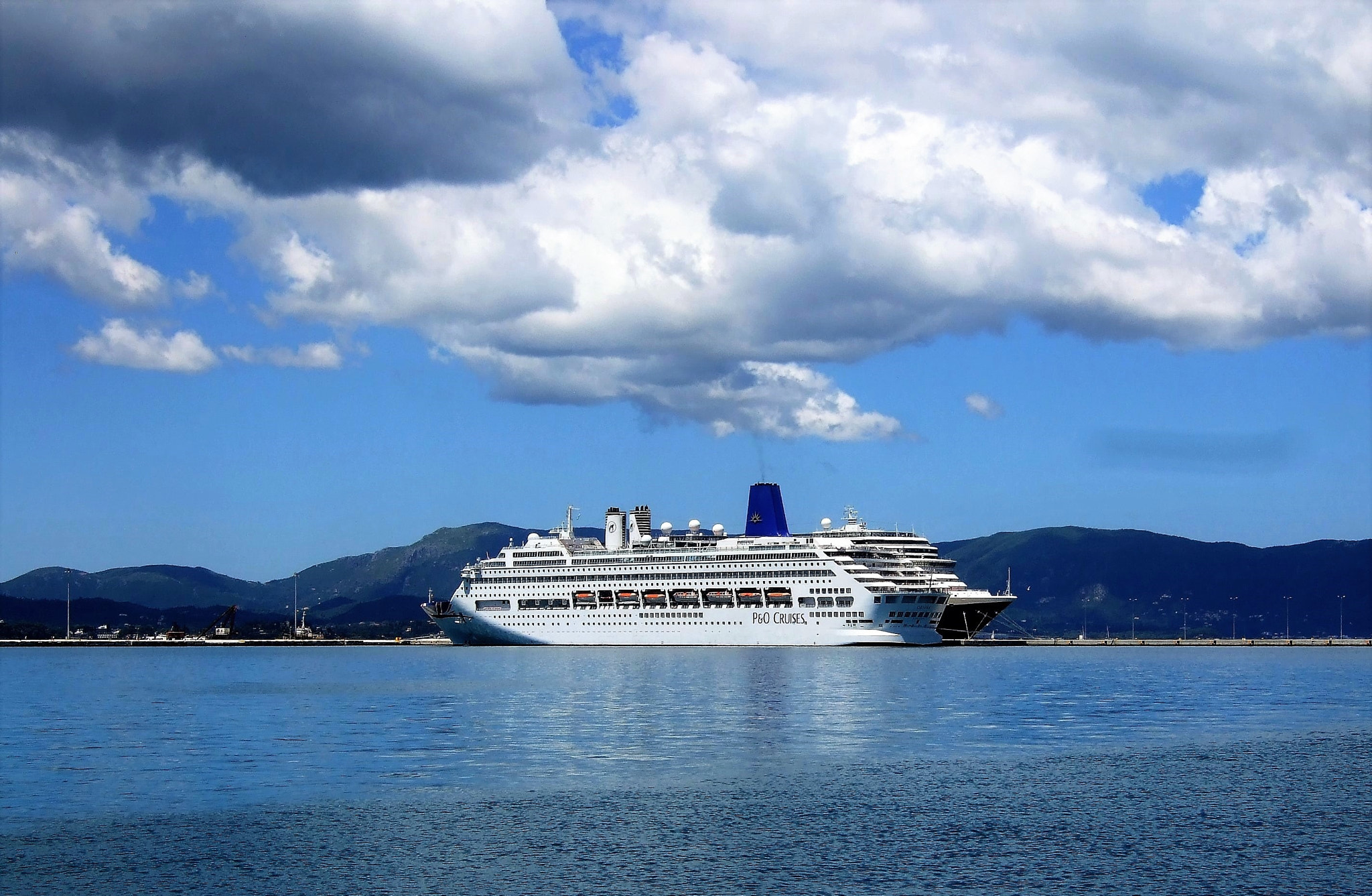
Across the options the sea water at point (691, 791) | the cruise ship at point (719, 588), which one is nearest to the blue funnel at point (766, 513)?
the cruise ship at point (719, 588)

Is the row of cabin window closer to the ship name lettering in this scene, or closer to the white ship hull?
the white ship hull

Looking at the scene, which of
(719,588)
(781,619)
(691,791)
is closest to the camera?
(691,791)

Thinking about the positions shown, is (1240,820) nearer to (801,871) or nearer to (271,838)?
(801,871)

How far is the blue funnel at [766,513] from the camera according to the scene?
15938 centimetres

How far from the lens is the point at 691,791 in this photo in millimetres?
45750

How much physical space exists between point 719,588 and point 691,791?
357 ft

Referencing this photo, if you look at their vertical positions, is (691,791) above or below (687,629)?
below

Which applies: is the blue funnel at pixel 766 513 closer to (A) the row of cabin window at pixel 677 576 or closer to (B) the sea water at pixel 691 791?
(A) the row of cabin window at pixel 677 576

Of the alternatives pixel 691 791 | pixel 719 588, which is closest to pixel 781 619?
pixel 719 588

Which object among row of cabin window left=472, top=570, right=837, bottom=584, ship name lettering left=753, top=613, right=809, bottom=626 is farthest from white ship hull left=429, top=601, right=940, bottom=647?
row of cabin window left=472, top=570, right=837, bottom=584

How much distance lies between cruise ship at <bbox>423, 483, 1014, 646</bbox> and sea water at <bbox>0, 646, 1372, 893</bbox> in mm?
56034

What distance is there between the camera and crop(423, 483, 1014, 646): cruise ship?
148 m

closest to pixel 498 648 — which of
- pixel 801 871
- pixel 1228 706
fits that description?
pixel 1228 706

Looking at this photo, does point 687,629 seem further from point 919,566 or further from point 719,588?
point 919,566
